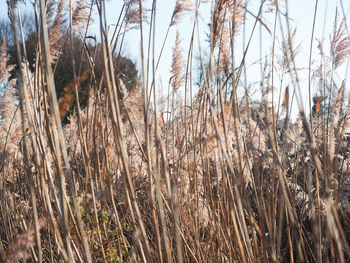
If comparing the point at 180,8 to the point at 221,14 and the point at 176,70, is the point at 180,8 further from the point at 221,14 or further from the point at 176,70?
the point at 176,70

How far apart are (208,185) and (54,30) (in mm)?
881

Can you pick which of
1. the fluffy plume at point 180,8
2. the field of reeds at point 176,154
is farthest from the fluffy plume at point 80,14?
the fluffy plume at point 180,8

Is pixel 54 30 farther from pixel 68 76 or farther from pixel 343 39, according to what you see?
pixel 68 76

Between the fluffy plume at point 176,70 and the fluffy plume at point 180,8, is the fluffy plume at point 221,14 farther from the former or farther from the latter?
the fluffy plume at point 176,70

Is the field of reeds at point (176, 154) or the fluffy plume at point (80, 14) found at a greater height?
the fluffy plume at point (80, 14)

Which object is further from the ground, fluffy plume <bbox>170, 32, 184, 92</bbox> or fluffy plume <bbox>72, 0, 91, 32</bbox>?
fluffy plume <bbox>72, 0, 91, 32</bbox>

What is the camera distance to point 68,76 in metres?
13.2

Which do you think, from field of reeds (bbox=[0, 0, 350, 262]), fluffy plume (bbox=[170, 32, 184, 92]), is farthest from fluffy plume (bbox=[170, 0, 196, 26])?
fluffy plume (bbox=[170, 32, 184, 92])

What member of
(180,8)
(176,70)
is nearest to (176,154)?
(176,70)

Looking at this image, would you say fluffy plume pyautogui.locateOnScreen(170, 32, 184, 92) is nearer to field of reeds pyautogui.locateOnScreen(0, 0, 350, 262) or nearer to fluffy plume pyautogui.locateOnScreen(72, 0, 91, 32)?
field of reeds pyautogui.locateOnScreen(0, 0, 350, 262)

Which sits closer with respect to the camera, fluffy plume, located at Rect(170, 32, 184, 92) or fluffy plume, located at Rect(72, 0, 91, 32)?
fluffy plume, located at Rect(72, 0, 91, 32)

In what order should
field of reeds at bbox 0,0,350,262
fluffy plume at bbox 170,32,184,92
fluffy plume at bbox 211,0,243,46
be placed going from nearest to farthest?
field of reeds at bbox 0,0,350,262 → fluffy plume at bbox 211,0,243,46 → fluffy plume at bbox 170,32,184,92

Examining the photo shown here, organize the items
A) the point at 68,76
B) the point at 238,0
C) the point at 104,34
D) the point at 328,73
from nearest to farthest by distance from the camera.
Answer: the point at 104,34 < the point at 238,0 < the point at 328,73 < the point at 68,76

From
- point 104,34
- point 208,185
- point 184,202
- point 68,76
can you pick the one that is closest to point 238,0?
point 104,34
